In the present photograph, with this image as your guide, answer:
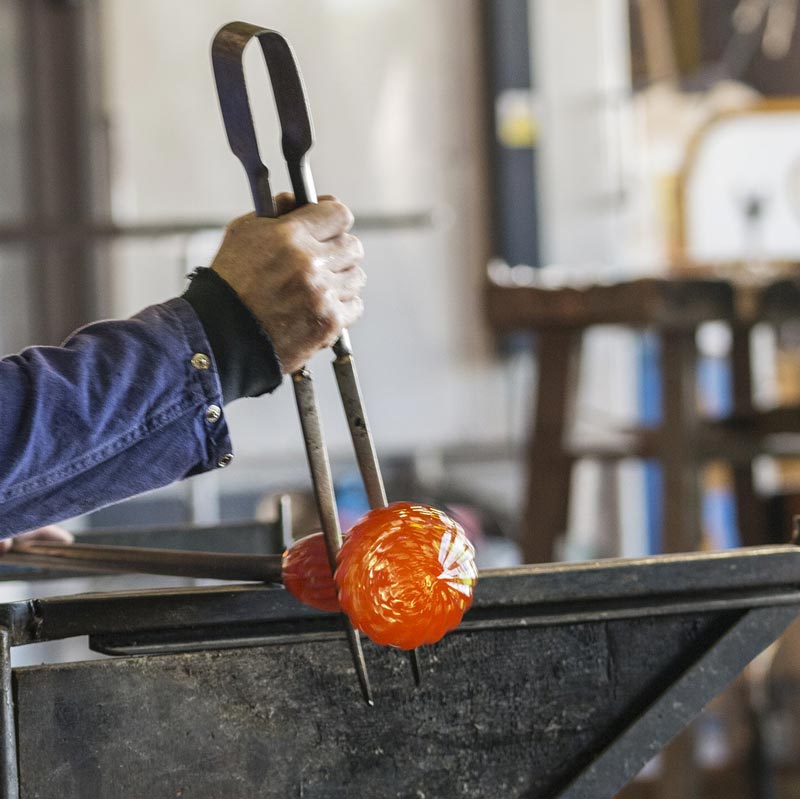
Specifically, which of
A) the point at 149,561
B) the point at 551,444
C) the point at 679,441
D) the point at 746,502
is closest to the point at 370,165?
the point at 551,444

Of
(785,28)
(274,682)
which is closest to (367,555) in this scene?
(274,682)

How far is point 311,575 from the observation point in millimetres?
679

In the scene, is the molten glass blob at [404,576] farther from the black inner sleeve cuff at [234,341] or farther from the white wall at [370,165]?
the white wall at [370,165]

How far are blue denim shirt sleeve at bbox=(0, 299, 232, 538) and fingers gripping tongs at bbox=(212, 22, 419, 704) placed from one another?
0.05 meters

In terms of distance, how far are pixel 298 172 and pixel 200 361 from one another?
0.13 m

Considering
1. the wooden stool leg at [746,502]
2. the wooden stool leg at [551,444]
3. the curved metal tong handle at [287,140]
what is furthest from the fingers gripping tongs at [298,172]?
the wooden stool leg at [746,502]

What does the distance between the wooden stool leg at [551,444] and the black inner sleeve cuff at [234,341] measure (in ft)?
6.01

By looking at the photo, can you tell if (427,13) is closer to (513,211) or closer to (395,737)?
(513,211)

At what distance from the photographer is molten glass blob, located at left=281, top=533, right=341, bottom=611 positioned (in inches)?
26.6

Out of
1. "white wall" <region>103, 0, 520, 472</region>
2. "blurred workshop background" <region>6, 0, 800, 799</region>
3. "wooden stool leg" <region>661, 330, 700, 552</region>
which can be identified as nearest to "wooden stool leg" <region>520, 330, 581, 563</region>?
"wooden stool leg" <region>661, 330, 700, 552</region>

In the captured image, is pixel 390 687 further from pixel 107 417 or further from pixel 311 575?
pixel 107 417

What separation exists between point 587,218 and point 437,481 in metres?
0.96

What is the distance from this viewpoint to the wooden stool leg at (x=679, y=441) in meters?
2.09

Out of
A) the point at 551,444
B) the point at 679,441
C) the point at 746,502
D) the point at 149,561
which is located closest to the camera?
the point at 149,561
